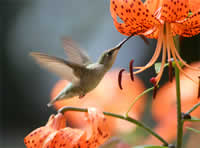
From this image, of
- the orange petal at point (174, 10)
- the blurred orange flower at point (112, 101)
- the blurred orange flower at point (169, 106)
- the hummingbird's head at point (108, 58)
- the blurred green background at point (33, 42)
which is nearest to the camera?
the orange petal at point (174, 10)

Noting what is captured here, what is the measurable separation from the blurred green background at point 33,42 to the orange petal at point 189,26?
11.9 feet

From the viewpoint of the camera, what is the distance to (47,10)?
6195 millimetres

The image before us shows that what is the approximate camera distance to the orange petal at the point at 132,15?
0.90 metres

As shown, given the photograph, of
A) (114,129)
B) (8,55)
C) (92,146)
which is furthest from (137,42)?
(92,146)

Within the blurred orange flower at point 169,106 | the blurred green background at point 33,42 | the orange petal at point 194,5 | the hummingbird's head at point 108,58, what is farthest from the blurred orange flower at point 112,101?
the blurred green background at point 33,42

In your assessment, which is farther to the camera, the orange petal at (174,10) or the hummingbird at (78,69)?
A: the hummingbird at (78,69)

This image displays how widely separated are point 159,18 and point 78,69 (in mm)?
299

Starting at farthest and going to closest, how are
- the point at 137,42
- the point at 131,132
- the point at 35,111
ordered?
the point at 35,111, the point at 137,42, the point at 131,132

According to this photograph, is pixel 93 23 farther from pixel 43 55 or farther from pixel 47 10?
pixel 43 55

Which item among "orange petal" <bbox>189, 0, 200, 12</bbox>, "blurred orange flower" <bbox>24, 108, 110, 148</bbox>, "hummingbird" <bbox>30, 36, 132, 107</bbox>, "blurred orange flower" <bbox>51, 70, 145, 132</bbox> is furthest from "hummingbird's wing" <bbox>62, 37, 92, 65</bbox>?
"blurred orange flower" <bbox>51, 70, 145, 132</bbox>

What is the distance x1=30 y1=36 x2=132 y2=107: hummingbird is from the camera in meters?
1.02

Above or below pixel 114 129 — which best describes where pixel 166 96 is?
above

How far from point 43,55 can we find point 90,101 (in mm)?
1021

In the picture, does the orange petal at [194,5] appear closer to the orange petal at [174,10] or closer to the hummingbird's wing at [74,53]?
the orange petal at [174,10]
